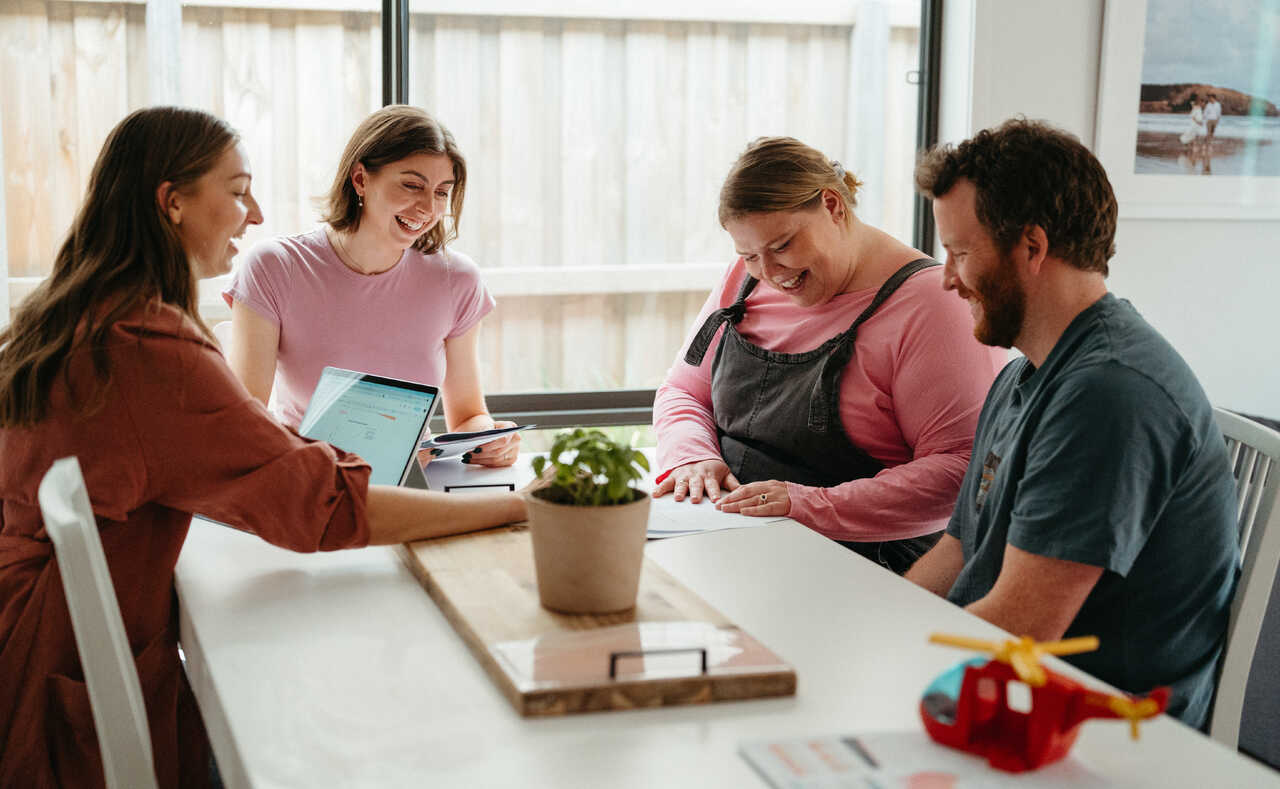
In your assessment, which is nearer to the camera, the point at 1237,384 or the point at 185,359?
the point at 185,359

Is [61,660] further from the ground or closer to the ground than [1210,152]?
closer to the ground

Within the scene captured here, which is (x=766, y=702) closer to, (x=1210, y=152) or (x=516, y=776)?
(x=516, y=776)

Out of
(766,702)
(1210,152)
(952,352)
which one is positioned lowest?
(766,702)

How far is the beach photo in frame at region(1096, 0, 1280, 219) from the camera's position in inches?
125

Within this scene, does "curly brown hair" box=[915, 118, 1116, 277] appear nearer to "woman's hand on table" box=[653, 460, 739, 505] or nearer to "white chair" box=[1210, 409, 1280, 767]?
"white chair" box=[1210, 409, 1280, 767]

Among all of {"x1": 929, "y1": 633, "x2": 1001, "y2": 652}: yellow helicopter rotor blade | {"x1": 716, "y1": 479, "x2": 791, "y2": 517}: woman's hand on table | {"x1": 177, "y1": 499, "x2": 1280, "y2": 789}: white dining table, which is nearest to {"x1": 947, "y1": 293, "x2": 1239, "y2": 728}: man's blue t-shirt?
{"x1": 177, "y1": 499, "x2": 1280, "y2": 789}: white dining table

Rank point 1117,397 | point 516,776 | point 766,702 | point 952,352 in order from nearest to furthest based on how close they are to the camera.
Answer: point 516,776 < point 766,702 < point 1117,397 < point 952,352

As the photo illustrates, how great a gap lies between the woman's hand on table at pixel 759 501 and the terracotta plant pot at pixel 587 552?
23.1 inches

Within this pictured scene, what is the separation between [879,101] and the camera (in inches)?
131

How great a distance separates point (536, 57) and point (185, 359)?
1.95m

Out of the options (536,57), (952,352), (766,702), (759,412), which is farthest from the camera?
(536,57)

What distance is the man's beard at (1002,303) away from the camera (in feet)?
4.94

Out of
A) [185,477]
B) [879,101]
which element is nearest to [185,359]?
[185,477]

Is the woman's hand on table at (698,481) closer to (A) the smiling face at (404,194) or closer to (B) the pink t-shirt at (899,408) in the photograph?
(B) the pink t-shirt at (899,408)
